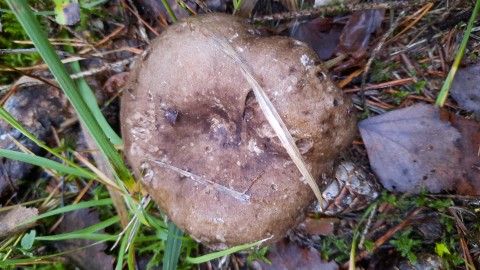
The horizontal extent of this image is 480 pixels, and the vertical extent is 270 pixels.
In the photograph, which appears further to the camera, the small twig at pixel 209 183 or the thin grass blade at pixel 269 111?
the small twig at pixel 209 183

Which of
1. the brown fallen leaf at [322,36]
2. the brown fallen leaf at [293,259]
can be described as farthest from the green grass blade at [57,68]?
the brown fallen leaf at [322,36]

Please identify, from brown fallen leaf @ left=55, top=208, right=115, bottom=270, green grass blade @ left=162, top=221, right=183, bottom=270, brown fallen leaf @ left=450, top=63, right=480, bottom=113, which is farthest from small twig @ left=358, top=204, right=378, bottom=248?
brown fallen leaf @ left=55, top=208, right=115, bottom=270

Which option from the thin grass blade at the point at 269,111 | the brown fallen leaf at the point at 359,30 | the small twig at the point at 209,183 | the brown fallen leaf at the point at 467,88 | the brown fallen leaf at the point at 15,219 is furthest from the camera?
the brown fallen leaf at the point at 15,219

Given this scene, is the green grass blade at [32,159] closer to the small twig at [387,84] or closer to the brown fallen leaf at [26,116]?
the brown fallen leaf at [26,116]

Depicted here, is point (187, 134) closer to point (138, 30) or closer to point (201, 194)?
point (201, 194)

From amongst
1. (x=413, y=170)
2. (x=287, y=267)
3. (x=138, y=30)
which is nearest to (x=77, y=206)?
(x=138, y=30)

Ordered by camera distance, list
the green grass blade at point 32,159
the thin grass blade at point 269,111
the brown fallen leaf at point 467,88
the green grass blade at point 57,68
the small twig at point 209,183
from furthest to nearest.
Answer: the brown fallen leaf at point 467,88 → the green grass blade at point 32,159 → the small twig at point 209,183 → the thin grass blade at point 269,111 → the green grass blade at point 57,68
